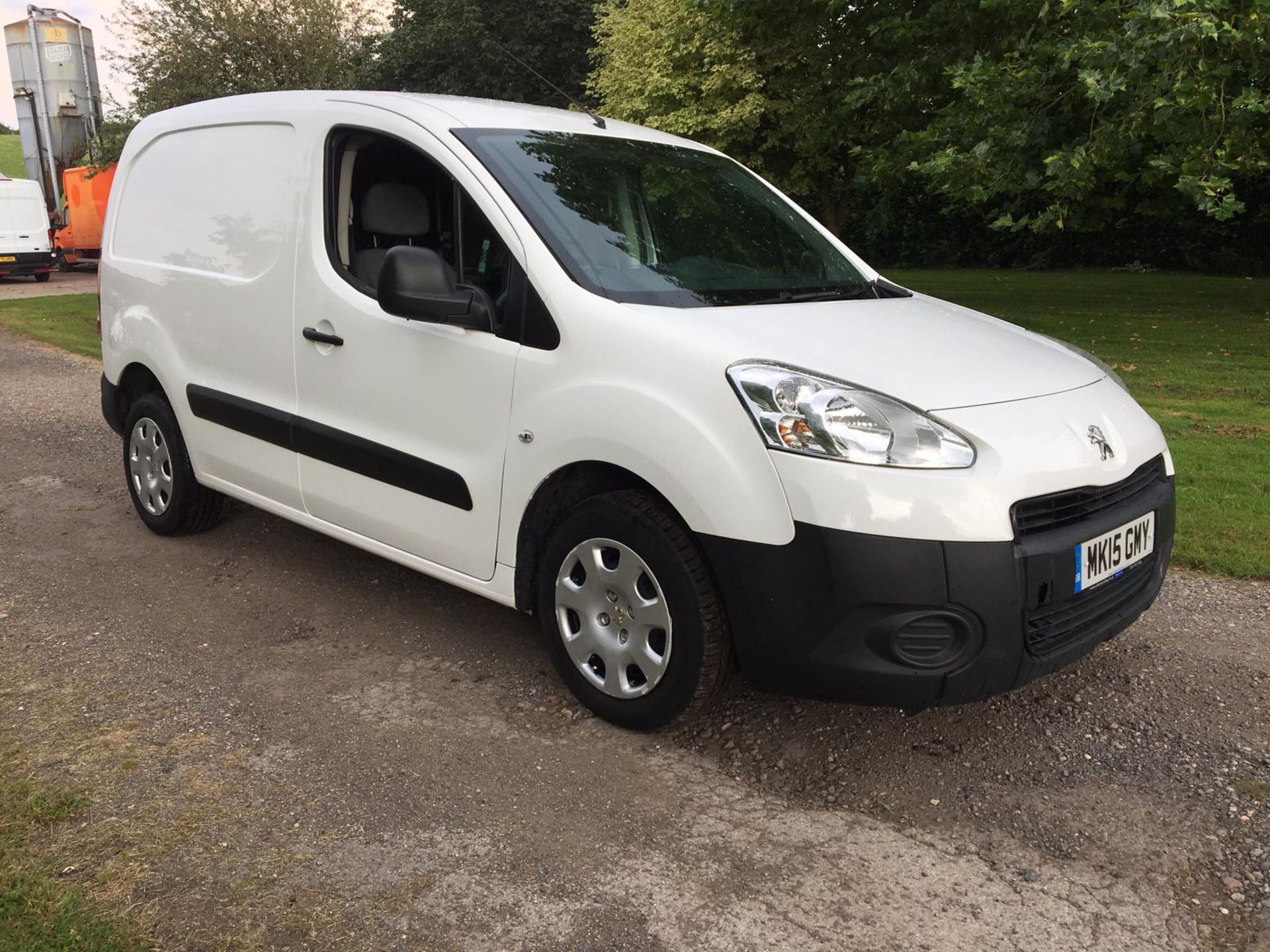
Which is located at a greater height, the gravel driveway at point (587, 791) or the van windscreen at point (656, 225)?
the van windscreen at point (656, 225)

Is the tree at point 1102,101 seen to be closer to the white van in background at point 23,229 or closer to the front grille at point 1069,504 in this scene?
the front grille at point 1069,504

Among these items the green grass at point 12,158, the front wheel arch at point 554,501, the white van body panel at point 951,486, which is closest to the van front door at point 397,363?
the front wheel arch at point 554,501

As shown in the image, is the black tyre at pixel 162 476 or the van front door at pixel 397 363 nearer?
the van front door at pixel 397 363

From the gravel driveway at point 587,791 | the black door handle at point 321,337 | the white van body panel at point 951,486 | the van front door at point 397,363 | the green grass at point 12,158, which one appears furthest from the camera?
the green grass at point 12,158

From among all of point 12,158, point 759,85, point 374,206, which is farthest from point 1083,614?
point 12,158

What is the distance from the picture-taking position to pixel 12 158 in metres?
57.3

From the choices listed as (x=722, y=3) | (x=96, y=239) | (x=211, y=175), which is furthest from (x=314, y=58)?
(x=211, y=175)

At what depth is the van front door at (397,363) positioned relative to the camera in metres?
3.55

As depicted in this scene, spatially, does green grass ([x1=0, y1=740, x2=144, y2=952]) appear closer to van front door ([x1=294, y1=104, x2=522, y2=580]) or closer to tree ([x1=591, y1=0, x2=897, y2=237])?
van front door ([x1=294, y1=104, x2=522, y2=580])

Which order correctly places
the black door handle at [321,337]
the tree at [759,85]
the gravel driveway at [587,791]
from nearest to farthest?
the gravel driveway at [587,791], the black door handle at [321,337], the tree at [759,85]

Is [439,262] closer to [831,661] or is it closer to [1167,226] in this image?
[831,661]

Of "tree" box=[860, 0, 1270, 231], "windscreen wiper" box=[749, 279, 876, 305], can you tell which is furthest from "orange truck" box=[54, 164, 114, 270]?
"windscreen wiper" box=[749, 279, 876, 305]

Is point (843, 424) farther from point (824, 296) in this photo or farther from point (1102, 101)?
point (1102, 101)

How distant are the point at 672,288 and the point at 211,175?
231 cm
